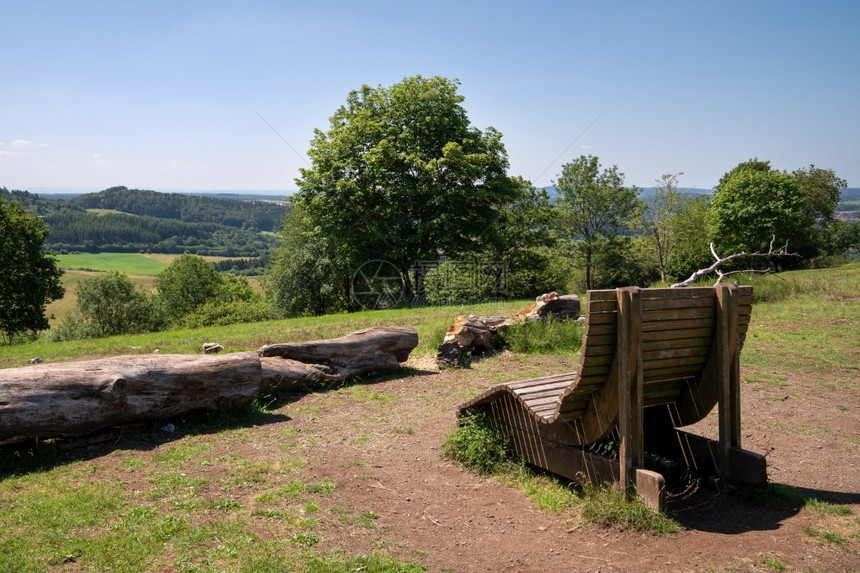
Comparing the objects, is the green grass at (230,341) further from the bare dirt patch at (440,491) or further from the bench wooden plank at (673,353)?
the bench wooden plank at (673,353)

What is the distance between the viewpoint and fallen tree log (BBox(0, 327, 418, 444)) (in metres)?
6.08

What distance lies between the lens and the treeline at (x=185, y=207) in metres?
164

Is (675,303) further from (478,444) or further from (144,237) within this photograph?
(144,237)

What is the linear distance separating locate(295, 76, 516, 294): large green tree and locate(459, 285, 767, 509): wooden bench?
68.4 feet

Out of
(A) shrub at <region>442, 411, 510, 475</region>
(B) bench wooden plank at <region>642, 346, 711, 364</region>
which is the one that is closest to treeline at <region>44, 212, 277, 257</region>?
(A) shrub at <region>442, 411, 510, 475</region>

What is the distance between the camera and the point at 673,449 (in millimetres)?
5520

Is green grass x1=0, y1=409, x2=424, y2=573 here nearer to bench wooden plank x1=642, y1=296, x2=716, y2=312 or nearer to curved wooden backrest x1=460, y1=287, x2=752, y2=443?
curved wooden backrest x1=460, y1=287, x2=752, y2=443

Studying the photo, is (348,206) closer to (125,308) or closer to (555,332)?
(555,332)

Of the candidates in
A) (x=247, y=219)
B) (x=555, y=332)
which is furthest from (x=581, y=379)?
(x=247, y=219)

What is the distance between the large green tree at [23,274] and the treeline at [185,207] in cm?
12778

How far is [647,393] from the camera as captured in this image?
4.92m

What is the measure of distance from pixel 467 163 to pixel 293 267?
19756 mm

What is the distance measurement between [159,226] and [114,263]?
117ft

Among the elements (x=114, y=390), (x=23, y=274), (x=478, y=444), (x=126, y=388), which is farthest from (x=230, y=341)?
(x=23, y=274)
